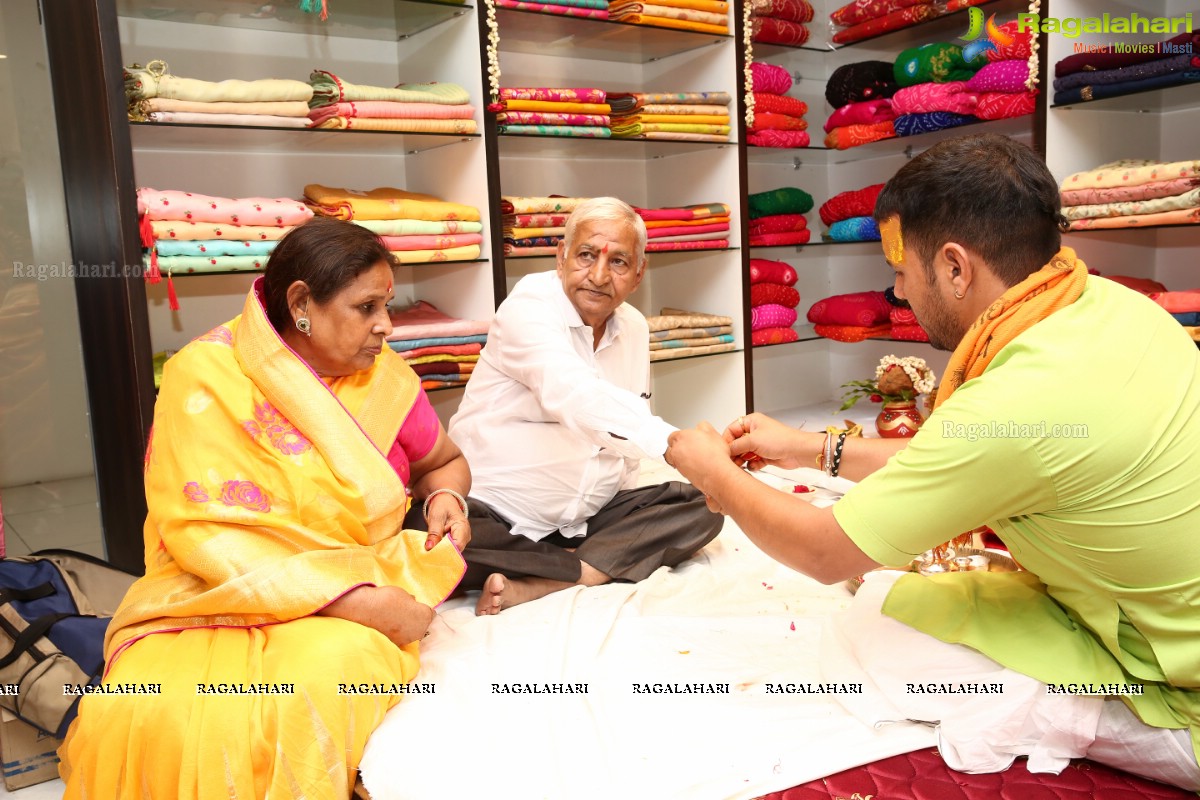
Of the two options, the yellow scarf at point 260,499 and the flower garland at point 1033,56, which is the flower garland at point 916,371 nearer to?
the flower garland at point 1033,56

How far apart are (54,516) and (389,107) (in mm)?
1710

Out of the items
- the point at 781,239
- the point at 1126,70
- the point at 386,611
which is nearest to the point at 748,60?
the point at 781,239

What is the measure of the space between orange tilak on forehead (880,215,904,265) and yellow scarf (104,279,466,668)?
3.58 feet

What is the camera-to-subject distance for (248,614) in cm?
181

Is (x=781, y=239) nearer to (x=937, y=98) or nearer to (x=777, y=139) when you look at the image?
(x=777, y=139)

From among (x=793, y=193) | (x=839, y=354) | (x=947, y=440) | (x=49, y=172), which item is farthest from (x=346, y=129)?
(x=839, y=354)

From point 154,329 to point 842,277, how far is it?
3254 millimetres

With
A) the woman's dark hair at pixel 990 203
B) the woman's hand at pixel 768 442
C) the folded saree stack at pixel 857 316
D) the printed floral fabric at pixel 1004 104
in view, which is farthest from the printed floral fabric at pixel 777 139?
the woman's dark hair at pixel 990 203

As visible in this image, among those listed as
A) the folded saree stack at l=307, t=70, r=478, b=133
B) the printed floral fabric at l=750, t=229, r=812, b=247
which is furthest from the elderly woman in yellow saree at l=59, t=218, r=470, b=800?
the printed floral fabric at l=750, t=229, r=812, b=247

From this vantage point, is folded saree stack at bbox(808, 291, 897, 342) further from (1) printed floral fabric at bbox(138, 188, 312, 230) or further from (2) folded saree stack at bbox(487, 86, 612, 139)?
(1) printed floral fabric at bbox(138, 188, 312, 230)

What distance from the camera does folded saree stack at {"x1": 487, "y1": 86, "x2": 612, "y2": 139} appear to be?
3.66 m

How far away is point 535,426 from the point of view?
270 centimetres

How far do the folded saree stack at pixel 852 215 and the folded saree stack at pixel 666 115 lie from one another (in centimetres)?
75

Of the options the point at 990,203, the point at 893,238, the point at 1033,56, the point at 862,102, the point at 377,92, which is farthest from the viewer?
the point at 862,102
